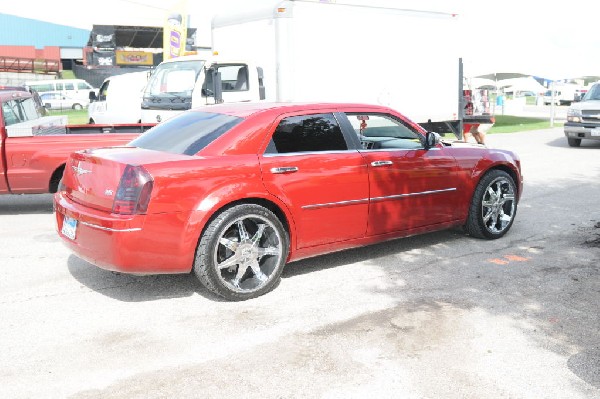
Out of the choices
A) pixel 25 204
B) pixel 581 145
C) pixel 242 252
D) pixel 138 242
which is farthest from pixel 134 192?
pixel 581 145

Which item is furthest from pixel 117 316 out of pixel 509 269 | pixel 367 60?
pixel 367 60

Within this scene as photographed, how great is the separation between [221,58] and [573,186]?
6599 mm

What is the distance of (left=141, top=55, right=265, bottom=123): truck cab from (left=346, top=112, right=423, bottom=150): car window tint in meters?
5.71

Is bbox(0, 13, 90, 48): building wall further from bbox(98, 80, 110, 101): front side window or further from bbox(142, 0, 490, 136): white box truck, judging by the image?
bbox(142, 0, 490, 136): white box truck

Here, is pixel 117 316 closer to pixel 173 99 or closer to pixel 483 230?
pixel 483 230

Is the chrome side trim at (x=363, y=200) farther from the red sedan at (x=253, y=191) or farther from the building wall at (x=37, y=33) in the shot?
the building wall at (x=37, y=33)

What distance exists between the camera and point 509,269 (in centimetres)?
567

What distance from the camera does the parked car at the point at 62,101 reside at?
3856 cm

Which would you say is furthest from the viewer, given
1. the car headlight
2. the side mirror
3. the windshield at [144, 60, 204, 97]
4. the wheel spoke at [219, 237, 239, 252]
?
the car headlight

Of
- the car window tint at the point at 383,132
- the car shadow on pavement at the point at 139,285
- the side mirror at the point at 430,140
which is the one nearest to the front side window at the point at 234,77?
the car window tint at the point at 383,132

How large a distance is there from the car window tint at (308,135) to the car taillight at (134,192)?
1066mm

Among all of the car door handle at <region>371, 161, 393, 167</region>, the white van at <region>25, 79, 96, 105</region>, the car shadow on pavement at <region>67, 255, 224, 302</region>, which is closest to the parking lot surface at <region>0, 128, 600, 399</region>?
the car shadow on pavement at <region>67, 255, 224, 302</region>

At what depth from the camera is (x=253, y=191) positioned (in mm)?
4828

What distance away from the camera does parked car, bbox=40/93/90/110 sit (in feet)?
127
